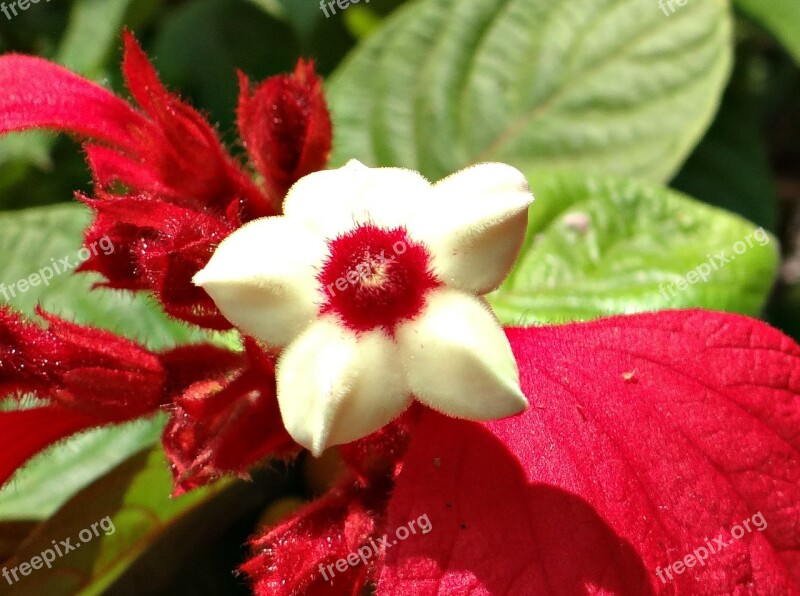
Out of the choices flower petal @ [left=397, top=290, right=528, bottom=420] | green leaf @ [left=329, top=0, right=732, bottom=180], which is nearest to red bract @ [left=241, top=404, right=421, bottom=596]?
flower petal @ [left=397, top=290, right=528, bottom=420]

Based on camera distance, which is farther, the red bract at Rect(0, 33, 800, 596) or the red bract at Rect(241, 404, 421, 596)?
the red bract at Rect(241, 404, 421, 596)

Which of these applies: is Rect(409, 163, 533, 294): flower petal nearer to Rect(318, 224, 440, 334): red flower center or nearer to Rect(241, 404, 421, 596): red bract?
Rect(318, 224, 440, 334): red flower center

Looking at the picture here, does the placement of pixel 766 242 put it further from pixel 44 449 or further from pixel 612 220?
pixel 44 449

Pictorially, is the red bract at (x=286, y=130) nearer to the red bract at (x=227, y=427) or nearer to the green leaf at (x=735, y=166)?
the red bract at (x=227, y=427)

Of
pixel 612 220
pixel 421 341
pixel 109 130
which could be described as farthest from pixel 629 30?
pixel 421 341

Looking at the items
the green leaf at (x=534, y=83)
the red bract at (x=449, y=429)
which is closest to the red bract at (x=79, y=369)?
the red bract at (x=449, y=429)

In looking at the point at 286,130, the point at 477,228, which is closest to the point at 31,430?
the point at 286,130
